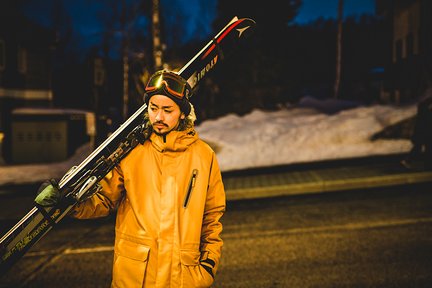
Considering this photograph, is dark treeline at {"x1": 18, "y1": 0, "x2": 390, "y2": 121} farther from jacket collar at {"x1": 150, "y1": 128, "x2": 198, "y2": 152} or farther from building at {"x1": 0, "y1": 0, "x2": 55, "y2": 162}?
jacket collar at {"x1": 150, "y1": 128, "x2": 198, "y2": 152}

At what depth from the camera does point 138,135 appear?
2.14 m

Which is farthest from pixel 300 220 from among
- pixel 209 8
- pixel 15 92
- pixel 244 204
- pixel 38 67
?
pixel 209 8

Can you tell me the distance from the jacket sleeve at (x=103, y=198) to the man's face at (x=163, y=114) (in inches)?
14.3

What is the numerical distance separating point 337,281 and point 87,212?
305cm

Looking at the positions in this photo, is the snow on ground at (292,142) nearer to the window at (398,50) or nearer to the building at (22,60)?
the window at (398,50)

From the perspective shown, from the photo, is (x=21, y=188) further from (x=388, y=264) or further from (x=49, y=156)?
(x=388, y=264)

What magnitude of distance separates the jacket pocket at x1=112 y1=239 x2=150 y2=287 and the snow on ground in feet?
30.5

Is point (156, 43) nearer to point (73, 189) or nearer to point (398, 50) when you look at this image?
point (73, 189)

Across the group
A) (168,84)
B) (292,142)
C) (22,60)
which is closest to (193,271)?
(168,84)

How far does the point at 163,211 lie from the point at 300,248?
3517mm

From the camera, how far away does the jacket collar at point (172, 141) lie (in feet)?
6.63

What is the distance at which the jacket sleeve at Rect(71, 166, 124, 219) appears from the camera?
2080 mm

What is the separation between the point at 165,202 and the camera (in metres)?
1.96

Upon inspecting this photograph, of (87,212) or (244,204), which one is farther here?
(244,204)
